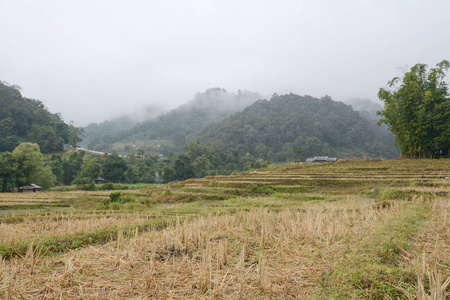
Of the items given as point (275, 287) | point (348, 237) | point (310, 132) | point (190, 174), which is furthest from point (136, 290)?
point (310, 132)

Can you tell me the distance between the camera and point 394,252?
4223mm

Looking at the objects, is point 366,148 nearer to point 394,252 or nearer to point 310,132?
point 310,132

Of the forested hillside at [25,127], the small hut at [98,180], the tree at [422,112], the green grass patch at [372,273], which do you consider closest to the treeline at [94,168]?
the small hut at [98,180]

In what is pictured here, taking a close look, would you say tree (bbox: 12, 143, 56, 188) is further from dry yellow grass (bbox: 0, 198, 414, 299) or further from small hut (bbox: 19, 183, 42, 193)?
dry yellow grass (bbox: 0, 198, 414, 299)

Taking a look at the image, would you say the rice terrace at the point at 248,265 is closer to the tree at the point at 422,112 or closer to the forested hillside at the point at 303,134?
the tree at the point at 422,112

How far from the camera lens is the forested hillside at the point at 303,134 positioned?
88.2 meters

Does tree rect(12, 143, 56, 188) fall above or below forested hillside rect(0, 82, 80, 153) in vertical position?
below

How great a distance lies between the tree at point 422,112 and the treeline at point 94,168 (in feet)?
81.0

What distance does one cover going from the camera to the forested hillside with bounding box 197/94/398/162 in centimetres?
8819

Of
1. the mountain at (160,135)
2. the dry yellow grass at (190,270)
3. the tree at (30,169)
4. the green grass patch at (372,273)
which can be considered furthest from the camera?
the mountain at (160,135)

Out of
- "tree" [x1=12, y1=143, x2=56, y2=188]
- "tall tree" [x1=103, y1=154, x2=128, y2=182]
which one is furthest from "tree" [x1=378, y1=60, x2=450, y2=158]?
"tree" [x1=12, y1=143, x2=56, y2=188]

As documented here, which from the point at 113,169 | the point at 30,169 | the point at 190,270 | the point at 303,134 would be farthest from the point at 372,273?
the point at 303,134

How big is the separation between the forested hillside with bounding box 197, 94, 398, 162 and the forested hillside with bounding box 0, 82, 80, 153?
5253cm

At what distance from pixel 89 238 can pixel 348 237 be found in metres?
6.45
